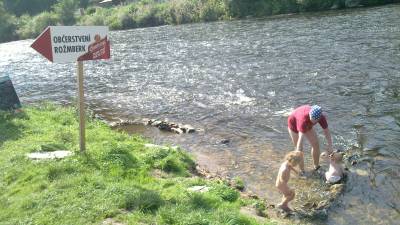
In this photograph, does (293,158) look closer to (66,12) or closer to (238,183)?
(238,183)

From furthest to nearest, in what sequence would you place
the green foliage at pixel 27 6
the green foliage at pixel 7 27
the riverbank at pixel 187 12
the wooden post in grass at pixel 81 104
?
the green foliage at pixel 27 6
the green foliage at pixel 7 27
the riverbank at pixel 187 12
the wooden post in grass at pixel 81 104

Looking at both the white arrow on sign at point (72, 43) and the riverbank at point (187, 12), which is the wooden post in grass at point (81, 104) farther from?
the riverbank at point (187, 12)

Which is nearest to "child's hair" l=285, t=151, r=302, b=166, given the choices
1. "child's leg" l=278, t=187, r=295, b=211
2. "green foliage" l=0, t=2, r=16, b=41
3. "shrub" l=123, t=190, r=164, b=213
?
"child's leg" l=278, t=187, r=295, b=211

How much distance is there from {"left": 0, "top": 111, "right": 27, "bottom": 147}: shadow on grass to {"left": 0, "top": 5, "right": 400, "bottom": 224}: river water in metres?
3.55

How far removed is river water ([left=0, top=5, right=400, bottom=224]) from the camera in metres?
10.6

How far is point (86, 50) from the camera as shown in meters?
8.96

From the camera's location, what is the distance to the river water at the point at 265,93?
1060cm

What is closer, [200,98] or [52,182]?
[52,182]

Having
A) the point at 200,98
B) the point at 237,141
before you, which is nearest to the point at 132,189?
the point at 237,141

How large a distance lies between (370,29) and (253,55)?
8284mm

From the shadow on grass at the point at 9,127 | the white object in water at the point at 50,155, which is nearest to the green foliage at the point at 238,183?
the white object in water at the point at 50,155

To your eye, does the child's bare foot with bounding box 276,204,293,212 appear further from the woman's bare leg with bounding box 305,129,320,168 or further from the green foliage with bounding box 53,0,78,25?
the green foliage with bounding box 53,0,78,25

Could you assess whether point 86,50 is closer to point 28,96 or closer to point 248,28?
point 28,96

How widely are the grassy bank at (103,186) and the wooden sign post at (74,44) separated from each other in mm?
1260
